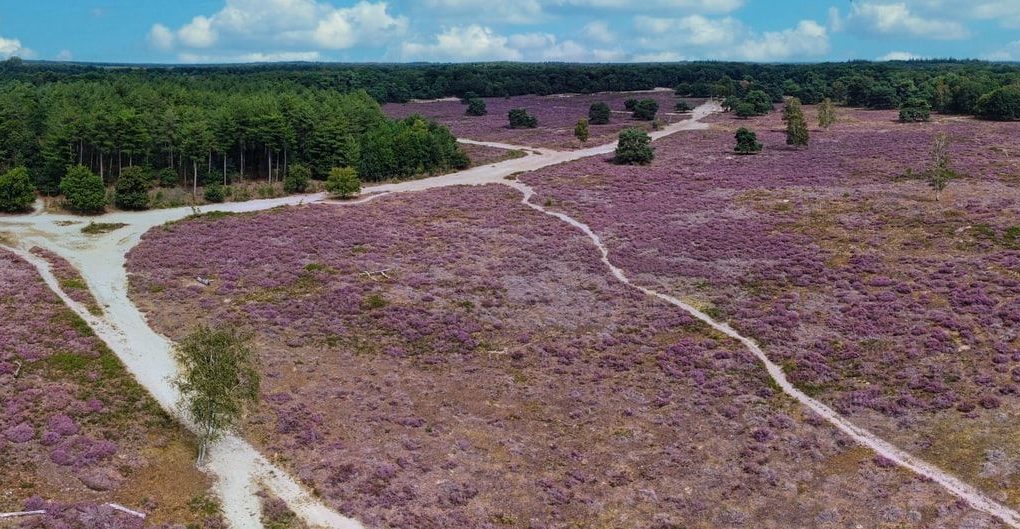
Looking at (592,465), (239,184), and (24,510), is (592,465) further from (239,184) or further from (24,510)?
(239,184)

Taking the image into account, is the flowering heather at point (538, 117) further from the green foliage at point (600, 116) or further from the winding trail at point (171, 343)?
the winding trail at point (171, 343)

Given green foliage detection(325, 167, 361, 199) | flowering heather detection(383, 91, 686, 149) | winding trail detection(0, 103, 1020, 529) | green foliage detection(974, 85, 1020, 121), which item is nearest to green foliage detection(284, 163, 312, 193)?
winding trail detection(0, 103, 1020, 529)

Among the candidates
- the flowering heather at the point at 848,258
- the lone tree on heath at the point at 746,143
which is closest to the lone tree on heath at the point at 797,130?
the flowering heather at the point at 848,258

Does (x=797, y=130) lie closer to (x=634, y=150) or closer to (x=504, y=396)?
(x=634, y=150)

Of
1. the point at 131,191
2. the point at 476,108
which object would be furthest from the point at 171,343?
the point at 476,108

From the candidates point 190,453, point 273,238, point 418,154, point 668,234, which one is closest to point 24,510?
point 190,453

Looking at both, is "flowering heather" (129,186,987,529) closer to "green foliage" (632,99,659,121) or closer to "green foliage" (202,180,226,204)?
"green foliage" (202,180,226,204)
